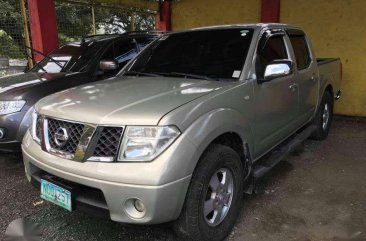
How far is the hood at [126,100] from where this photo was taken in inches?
98.2

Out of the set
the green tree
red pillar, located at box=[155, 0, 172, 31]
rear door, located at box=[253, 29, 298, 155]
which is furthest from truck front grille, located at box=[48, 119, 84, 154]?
red pillar, located at box=[155, 0, 172, 31]

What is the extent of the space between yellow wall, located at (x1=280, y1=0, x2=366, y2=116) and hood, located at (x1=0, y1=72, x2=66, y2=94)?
5169 millimetres

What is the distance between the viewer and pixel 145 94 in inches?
116

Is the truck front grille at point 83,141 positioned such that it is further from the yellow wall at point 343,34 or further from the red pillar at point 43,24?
the yellow wall at point 343,34

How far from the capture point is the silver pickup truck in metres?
2.39

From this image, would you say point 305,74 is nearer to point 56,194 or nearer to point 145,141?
point 145,141

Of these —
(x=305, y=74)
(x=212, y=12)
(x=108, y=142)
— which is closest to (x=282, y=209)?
(x=305, y=74)

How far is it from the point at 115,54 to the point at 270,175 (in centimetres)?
309

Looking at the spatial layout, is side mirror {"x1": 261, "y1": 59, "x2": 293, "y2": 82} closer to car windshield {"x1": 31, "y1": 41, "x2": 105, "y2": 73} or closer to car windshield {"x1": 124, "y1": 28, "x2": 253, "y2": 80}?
car windshield {"x1": 124, "y1": 28, "x2": 253, "y2": 80}

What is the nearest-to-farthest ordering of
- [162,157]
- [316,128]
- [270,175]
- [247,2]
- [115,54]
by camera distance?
[162,157], [270,175], [316,128], [115,54], [247,2]

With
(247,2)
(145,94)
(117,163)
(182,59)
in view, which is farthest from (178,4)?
(117,163)

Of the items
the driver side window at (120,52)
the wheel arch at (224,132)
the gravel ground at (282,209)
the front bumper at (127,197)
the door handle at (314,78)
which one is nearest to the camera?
the front bumper at (127,197)

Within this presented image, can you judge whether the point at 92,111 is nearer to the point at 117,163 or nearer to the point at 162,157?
the point at 117,163

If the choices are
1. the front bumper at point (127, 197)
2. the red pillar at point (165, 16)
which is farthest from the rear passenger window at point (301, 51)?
the red pillar at point (165, 16)
